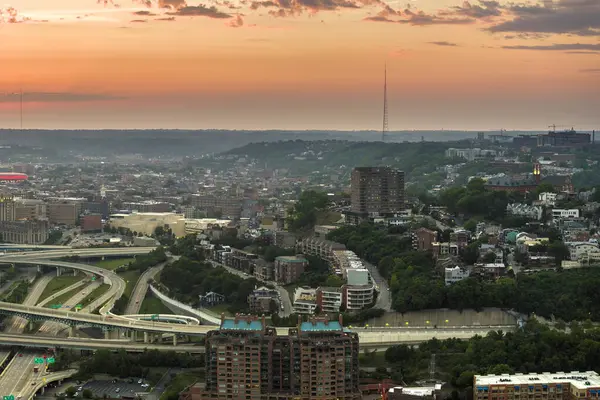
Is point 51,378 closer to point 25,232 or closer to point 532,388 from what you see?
point 532,388

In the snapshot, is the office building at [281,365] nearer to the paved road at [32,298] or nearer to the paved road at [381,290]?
the paved road at [381,290]

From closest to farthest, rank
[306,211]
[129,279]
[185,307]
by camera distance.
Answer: [185,307]
[129,279]
[306,211]

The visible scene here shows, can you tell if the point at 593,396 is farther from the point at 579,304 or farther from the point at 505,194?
the point at 505,194

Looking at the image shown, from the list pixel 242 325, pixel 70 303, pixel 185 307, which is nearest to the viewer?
pixel 242 325

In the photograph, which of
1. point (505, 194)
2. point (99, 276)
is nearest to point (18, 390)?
point (99, 276)

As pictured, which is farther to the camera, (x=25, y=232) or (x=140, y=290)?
(x=25, y=232)

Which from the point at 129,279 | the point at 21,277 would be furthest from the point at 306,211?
the point at 21,277

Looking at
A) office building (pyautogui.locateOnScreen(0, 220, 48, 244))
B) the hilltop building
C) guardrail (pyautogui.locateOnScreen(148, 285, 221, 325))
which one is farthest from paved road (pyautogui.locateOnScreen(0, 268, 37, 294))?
the hilltop building
